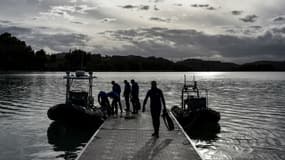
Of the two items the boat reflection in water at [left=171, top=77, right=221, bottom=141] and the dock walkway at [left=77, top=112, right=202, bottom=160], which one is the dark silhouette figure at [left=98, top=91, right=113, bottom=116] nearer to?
the dock walkway at [left=77, top=112, right=202, bottom=160]

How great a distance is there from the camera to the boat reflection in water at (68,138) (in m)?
14.4

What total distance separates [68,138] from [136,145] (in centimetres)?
657

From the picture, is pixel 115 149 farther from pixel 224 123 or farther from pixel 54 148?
pixel 224 123

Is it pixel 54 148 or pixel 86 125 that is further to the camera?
pixel 86 125

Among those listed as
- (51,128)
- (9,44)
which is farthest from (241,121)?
(9,44)

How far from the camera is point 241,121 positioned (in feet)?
73.7

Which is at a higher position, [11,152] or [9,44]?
[9,44]

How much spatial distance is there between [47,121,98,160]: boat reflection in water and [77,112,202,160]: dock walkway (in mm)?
1585

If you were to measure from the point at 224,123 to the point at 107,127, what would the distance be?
962 cm

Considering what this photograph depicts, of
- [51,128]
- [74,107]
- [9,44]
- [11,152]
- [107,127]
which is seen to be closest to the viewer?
[11,152]

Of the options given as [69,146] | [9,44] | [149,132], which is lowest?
[69,146]

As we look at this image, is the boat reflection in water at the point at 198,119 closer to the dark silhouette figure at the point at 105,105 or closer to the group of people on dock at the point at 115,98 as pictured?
the group of people on dock at the point at 115,98

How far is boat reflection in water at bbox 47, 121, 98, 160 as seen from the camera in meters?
14.4

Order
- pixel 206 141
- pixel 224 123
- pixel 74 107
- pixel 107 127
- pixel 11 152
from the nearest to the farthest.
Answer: pixel 11 152 < pixel 107 127 < pixel 206 141 < pixel 74 107 < pixel 224 123
